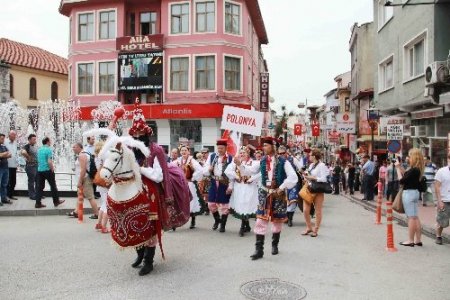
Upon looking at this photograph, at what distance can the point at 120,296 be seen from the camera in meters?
5.58

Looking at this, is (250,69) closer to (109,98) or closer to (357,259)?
(109,98)

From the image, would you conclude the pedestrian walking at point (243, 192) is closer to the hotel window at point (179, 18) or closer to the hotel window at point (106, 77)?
the hotel window at point (179, 18)

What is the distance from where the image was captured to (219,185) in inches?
414

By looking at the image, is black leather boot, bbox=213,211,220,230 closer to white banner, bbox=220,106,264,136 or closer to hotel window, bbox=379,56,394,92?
white banner, bbox=220,106,264,136

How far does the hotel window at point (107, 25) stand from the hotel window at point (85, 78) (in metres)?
2.15

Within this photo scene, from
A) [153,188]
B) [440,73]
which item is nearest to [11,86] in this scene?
[440,73]

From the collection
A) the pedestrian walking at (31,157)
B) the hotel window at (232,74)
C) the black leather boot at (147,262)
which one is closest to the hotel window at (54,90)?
the hotel window at (232,74)

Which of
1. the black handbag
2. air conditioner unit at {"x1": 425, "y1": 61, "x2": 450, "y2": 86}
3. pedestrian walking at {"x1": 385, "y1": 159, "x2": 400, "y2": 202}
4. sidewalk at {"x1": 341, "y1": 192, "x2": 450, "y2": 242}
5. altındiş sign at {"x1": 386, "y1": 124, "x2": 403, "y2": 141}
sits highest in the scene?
air conditioner unit at {"x1": 425, "y1": 61, "x2": 450, "y2": 86}

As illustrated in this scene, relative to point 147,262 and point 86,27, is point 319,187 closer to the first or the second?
point 147,262

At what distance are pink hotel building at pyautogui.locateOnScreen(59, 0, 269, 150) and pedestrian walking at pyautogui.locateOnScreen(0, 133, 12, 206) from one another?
16.5 metres

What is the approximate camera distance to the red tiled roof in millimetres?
46812

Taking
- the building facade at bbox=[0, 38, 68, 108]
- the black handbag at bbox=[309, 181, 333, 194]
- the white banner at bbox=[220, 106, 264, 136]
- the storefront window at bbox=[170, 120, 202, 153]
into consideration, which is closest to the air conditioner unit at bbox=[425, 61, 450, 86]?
the white banner at bbox=[220, 106, 264, 136]

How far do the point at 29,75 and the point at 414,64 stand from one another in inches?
1566

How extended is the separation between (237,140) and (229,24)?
19.6 metres
